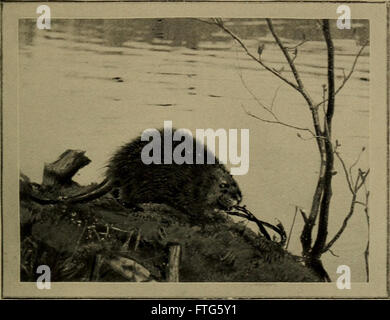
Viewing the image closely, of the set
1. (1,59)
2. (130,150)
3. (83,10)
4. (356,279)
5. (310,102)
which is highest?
(83,10)

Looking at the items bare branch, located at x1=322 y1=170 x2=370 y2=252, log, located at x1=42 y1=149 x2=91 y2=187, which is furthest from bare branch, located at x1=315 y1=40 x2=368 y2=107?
log, located at x1=42 y1=149 x2=91 y2=187

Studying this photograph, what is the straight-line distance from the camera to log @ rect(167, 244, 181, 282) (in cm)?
123

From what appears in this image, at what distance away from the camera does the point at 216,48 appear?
126cm

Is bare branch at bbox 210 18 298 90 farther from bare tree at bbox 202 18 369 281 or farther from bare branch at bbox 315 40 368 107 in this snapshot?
bare branch at bbox 315 40 368 107

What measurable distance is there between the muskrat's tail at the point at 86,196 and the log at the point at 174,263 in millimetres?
252

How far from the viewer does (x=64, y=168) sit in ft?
4.08

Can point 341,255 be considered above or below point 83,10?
below

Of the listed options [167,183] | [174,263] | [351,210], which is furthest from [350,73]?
[174,263]

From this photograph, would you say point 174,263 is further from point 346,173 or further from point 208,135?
point 346,173

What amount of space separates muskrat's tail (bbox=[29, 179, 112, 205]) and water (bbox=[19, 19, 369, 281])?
0.14 feet

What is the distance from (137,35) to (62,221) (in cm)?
58

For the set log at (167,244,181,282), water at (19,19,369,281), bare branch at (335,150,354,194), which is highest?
water at (19,19,369,281)

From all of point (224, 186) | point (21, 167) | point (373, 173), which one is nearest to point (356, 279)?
point (373, 173)

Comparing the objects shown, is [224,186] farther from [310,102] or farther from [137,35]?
[137,35]
